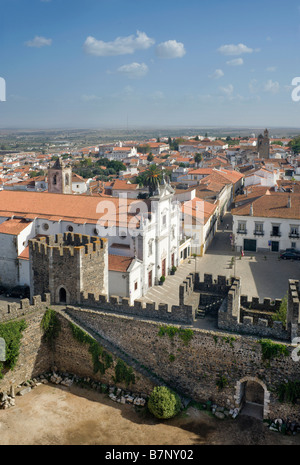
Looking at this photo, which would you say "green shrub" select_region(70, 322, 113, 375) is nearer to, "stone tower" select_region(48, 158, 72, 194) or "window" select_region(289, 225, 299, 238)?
"stone tower" select_region(48, 158, 72, 194)

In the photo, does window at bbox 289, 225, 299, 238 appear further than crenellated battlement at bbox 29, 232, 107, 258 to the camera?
Yes

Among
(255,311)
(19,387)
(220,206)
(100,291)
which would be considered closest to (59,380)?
(19,387)

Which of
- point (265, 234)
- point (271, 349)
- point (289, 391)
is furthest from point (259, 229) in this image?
point (289, 391)

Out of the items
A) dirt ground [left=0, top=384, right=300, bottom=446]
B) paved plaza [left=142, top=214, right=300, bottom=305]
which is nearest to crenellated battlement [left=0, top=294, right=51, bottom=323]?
dirt ground [left=0, top=384, right=300, bottom=446]

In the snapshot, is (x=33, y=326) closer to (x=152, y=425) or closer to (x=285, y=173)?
(x=152, y=425)

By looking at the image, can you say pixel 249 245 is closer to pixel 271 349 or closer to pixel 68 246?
pixel 68 246

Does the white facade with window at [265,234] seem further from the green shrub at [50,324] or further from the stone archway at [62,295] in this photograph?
the green shrub at [50,324]
